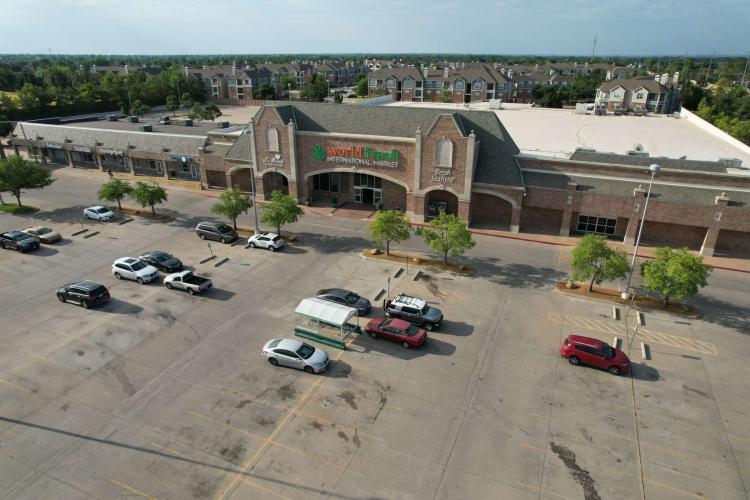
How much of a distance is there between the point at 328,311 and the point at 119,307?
16.0m

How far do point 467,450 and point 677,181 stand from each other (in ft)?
124

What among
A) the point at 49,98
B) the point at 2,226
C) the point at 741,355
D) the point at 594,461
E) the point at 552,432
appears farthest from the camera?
the point at 49,98

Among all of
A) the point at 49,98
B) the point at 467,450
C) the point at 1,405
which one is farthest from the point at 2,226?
the point at 49,98

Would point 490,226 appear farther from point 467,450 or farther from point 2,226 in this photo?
point 2,226

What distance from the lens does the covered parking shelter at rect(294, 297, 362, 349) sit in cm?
2947

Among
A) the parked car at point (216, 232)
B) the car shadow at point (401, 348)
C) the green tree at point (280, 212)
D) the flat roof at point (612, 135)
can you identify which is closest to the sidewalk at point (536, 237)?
the green tree at point (280, 212)

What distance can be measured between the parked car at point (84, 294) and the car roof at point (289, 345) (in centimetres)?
1568

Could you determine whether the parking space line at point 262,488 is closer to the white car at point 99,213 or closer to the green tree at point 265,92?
the white car at point 99,213

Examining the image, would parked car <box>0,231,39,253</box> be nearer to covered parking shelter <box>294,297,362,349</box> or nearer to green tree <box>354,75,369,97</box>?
covered parking shelter <box>294,297,362,349</box>

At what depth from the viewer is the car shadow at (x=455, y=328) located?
31.3m

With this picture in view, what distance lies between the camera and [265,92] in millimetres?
160125

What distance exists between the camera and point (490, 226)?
50.8 meters

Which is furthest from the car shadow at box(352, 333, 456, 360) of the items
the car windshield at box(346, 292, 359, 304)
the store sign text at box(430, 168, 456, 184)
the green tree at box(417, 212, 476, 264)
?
the store sign text at box(430, 168, 456, 184)

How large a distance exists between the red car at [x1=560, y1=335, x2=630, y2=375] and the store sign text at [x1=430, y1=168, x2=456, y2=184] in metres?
24.8
